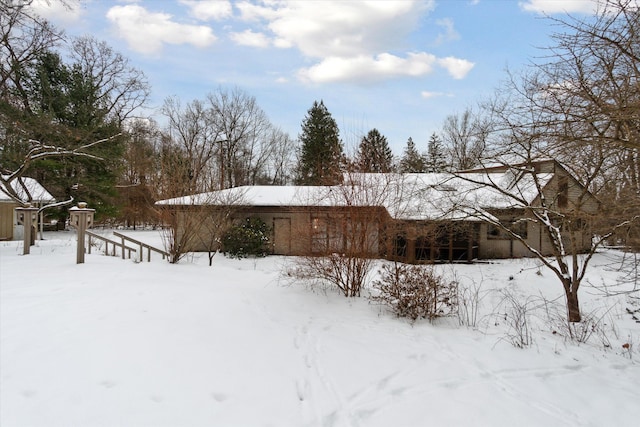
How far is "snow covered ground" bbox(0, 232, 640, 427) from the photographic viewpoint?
305cm

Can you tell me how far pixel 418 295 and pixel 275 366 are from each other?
3.08 meters

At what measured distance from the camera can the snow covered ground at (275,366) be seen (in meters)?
3.05

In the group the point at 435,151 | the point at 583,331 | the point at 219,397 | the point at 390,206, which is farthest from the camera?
the point at 435,151

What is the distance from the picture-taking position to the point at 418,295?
20.0 ft

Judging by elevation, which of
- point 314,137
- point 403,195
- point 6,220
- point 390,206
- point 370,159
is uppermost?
point 314,137

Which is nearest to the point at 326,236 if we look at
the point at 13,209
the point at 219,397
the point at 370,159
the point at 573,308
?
the point at 370,159

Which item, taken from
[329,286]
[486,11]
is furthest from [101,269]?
[486,11]

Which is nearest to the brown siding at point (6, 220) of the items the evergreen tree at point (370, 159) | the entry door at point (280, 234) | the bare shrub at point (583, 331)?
the entry door at point (280, 234)

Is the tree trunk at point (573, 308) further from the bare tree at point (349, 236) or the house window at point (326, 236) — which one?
the house window at point (326, 236)

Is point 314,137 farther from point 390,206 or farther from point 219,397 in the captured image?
point 219,397

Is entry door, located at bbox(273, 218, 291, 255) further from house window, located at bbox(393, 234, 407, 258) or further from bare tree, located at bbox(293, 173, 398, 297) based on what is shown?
bare tree, located at bbox(293, 173, 398, 297)

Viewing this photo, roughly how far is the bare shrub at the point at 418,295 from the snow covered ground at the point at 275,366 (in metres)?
0.25

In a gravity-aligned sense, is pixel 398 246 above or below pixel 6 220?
below

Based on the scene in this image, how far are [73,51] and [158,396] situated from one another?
84.4ft
